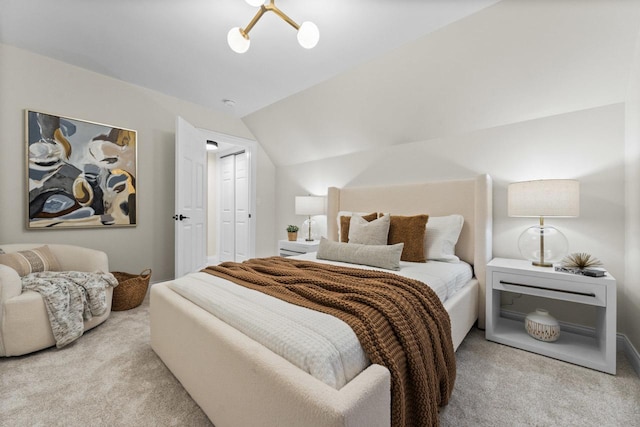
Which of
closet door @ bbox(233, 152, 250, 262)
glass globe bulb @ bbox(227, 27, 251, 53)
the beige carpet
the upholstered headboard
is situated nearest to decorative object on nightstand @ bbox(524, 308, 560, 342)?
the beige carpet

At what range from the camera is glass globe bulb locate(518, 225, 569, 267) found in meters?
2.01

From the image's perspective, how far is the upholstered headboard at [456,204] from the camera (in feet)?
7.44

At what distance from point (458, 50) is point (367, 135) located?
4.17ft

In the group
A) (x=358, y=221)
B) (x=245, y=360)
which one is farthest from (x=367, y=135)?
(x=245, y=360)

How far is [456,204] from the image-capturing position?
2.52 m

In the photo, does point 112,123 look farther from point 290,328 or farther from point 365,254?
point 290,328

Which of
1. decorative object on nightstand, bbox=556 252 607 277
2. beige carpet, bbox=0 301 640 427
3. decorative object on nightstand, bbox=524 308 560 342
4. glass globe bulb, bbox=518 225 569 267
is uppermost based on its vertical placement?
glass globe bulb, bbox=518 225 569 267

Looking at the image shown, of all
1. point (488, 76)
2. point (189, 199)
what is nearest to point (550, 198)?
point (488, 76)

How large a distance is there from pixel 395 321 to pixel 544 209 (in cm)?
156

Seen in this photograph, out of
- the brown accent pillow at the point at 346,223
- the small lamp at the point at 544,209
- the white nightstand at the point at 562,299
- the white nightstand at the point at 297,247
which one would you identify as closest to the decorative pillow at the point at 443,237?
the white nightstand at the point at 562,299

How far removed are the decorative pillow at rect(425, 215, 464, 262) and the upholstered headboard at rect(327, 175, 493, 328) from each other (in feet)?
0.36

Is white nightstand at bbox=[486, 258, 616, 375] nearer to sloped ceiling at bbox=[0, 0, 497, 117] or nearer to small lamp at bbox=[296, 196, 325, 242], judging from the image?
sloped ceiling at bbox=[0, 0, 497, 117]

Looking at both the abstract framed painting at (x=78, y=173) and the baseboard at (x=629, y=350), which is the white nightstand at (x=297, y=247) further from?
the baseboard at (x=629, y=350)

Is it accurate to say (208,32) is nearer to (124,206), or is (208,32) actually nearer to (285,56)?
(285,56)
